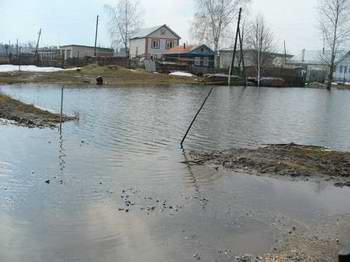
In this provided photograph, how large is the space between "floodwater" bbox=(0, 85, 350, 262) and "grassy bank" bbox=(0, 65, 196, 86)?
31663 millimetres

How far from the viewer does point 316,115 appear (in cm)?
2819

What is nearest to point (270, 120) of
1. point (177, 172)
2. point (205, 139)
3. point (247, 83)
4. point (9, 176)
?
point (205, 139)

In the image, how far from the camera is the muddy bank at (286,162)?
12.2 m

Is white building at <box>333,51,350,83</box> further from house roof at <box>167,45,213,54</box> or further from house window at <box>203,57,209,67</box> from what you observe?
house roof at <box>167,45,213,54</box>

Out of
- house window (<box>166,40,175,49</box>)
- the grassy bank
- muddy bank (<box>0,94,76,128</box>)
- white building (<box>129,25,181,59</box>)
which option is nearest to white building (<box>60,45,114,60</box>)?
white building (<box>129,25,181,59</box>)

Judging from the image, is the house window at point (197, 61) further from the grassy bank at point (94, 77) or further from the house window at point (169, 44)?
the grassy bank at point (94, 77)

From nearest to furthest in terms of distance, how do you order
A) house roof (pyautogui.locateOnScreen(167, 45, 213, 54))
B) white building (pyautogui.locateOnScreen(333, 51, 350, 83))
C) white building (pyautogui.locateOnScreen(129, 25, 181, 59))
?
1. house roof (pyautogui.locateOnScreen(167, 45, 213, 54))
2. white building (pyautogui.locateOnScreen(129, 25, 181, 59))
3. white building (pyautogui.locateOnScreen(333, 51, 350, 83))

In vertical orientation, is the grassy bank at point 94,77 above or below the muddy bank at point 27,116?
above

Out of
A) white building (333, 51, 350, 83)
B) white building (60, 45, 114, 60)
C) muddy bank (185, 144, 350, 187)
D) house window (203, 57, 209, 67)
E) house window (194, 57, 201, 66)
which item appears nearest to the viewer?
muddy bank (185, 144, 350, 187)

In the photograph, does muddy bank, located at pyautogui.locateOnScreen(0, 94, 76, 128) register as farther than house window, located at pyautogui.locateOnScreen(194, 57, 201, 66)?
No

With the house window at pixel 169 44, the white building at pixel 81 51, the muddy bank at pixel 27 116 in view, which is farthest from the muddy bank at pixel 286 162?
the white building at pixel 81 51

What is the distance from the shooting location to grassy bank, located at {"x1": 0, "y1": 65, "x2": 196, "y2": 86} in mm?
49188

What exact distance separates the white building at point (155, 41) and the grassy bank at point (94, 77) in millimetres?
28439

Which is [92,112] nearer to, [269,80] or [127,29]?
[269,80]
